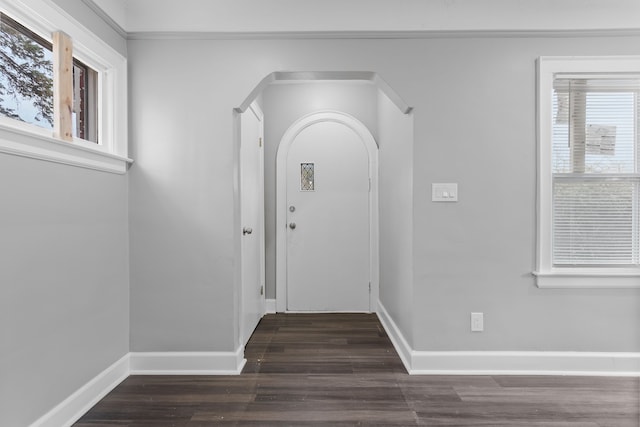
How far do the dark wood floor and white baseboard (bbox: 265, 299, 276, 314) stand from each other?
1210 mm

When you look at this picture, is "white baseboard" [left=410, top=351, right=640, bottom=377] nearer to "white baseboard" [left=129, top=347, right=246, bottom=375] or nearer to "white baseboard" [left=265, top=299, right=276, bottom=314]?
"white baseboard" [left=129, top=347, right=246, bottom=375]

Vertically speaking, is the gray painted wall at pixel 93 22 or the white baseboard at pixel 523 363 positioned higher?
the gray painted wall at pixel 93 22

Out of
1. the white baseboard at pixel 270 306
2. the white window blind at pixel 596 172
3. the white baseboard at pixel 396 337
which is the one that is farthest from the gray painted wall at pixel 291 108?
the white window blind at pixel 596 172

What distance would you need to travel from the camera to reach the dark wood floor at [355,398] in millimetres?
2057

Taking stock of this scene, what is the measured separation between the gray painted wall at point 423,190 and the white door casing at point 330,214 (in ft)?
4.81

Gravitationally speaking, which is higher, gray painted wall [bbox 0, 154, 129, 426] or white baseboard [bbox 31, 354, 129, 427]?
gray painted wall [bbox 0, 154, 129, 426]

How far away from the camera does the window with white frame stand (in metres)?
2.57

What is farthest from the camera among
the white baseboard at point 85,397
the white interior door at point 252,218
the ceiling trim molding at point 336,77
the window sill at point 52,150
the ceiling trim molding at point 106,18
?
the white interior door at point 252,218

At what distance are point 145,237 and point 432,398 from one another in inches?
77.4

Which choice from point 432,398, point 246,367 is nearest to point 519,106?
point 432,398

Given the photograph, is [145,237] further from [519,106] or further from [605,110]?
[605,110]

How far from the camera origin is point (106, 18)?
2.35 meters

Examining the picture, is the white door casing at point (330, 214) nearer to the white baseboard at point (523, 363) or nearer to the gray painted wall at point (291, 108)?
the gray painted wall at point (291, 108)

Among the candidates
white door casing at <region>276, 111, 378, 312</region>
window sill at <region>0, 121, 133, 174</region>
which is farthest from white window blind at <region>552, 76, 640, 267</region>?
window sill at <region>0, 121, 133, 174</region>
